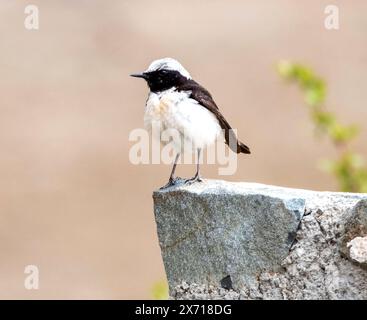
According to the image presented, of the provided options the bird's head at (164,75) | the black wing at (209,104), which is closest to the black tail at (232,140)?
the black wing at (209,104)

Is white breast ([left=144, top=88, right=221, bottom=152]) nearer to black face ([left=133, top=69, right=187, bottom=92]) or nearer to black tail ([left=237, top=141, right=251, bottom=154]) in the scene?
black face ([left=133, top=69, right=187, bottom=92])

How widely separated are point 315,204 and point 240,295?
0.42 m

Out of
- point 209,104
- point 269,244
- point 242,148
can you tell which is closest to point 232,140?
point 242,148

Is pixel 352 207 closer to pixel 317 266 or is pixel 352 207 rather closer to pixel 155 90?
pixel 317 266

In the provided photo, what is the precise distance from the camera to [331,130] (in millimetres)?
6648

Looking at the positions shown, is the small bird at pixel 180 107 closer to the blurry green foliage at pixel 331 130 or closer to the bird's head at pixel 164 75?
the bird's head at pixel 164 75

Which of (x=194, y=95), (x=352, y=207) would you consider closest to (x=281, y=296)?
(x=352, y=207)

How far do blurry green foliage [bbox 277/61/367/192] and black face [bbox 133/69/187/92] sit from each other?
2063mm

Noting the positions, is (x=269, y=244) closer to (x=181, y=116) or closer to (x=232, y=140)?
(x=181, y=116)

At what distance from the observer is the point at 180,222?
3.90 m

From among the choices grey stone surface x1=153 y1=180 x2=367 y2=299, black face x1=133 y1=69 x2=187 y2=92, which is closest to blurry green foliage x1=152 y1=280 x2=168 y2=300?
black face x1=133 y1=69 x2=187 y2=92

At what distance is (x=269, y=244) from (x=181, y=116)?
1.08 m
